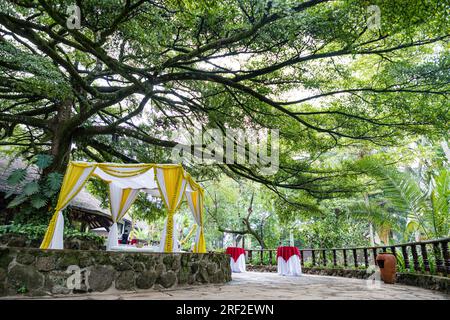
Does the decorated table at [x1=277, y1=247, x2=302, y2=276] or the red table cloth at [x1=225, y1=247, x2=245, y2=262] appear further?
the red table cloth at [x1=225, y1=247, x2=245, y2=262]

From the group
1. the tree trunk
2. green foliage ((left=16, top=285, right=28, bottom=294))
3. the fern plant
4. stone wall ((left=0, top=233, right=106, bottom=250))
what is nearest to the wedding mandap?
stone wall ((left=0, top=233, right=106, bottom=250))

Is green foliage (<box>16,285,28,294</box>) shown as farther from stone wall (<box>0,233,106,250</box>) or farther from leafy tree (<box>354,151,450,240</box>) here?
leafy tree (<box>354,151,450,240</box>)

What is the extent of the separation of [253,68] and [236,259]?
7815mm

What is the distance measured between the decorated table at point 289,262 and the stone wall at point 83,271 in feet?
19.3

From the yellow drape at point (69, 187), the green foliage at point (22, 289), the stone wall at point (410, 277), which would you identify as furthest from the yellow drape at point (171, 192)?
the stone wall at point (410, 277)

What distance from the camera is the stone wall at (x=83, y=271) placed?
389 centimetres

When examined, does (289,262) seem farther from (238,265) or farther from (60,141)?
(60,141)

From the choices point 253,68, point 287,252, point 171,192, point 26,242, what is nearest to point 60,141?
point 26,242

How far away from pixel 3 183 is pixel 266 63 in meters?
8.79

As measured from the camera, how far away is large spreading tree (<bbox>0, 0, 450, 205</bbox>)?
4.26 meters

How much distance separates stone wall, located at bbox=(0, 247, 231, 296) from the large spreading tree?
270 centimetres

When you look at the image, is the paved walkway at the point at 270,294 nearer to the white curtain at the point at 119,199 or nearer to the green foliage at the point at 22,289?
the green foliage at the point at 22,289

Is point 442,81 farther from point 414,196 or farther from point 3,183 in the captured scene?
point 3,183
